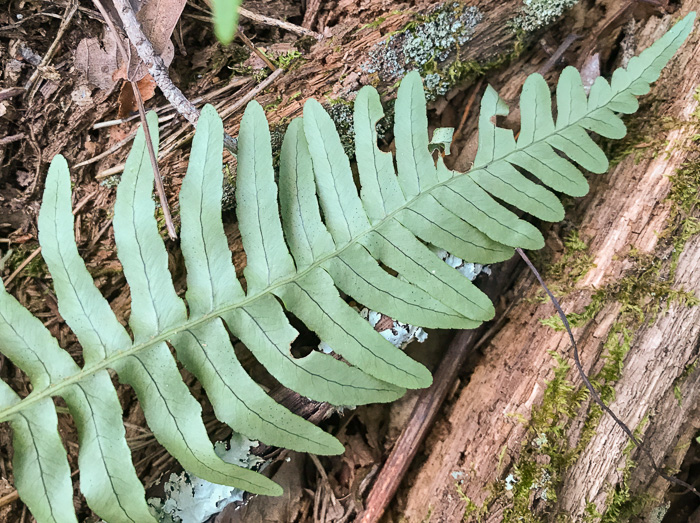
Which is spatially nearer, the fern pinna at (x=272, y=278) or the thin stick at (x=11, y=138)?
the fern pinna at (x=272, y=278)

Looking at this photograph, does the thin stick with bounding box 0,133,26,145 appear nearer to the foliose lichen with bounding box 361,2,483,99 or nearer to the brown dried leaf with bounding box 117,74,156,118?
the brown dried leaf with bounding box 117,74,156,118

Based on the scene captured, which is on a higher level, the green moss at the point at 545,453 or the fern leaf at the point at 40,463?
the fern leaf at the point at 40,463

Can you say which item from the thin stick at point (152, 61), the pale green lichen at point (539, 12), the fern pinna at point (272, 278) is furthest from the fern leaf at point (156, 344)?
the pale green lichen at point (539, 12)

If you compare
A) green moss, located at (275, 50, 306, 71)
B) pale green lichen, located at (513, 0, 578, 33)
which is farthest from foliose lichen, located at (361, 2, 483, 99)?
green moss, located at (275, 50, 306, 71)

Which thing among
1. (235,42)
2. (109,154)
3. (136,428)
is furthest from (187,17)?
(136,428)

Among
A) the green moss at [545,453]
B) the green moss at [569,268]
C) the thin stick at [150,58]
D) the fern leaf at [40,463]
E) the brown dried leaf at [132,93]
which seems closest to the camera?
the fern leaf at [40,463]

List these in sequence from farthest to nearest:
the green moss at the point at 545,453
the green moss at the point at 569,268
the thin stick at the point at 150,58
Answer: the green moss at the point at 569,268 → the green moss at the point at 545,453 → the thin stick at the point at 150,58

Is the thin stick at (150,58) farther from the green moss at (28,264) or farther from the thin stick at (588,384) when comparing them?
the thin stick at (588,384)
